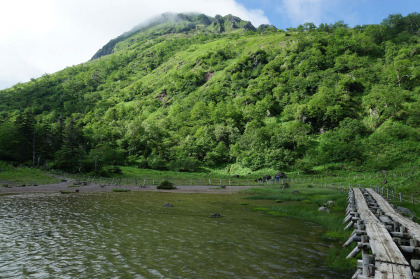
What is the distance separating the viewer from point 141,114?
484 feet

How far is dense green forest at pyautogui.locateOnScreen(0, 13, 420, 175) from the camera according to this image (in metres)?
67.9

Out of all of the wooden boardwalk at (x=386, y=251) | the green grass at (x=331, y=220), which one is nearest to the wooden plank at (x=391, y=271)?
the wooden boardwalk at (x=386, y=251)

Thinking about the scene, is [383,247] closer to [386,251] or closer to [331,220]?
[386,251]

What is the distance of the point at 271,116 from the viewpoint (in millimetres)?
101375

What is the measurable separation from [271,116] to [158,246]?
95.0 metres

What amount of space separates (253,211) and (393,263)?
16976 millimetres

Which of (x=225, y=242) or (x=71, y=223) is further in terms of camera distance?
(x=71, y=223)

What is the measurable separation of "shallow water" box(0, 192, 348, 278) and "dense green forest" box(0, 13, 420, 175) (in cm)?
5062

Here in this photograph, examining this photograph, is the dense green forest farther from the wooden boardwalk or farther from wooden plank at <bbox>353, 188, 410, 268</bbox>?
wooden plank at <bbox>353, 188, 410, 268</bbox>

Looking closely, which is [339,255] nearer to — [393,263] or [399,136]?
[393,263]

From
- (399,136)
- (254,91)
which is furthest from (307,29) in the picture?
(399,136)

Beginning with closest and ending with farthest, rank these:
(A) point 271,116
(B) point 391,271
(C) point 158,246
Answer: (B) point 391,271 < (C) point 158,246 < (A) point 271,116

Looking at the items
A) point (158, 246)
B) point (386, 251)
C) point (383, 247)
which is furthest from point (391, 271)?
point (158, 246)

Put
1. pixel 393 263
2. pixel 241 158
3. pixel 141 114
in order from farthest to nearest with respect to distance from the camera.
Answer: pixel 141 114
pixel 241 158
pixel 393 263
